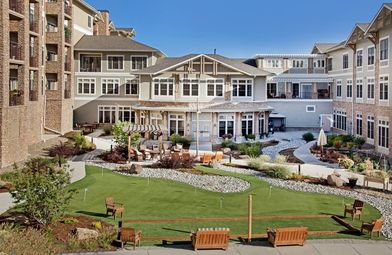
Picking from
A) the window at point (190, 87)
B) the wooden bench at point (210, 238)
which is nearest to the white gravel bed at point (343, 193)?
the wooden bench at point (210, 238)

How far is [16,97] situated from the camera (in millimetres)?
30391

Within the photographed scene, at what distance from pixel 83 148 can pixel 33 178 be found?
20.3m

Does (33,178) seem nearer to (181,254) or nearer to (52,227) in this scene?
(52,227)

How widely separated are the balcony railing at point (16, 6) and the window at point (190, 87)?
17.4m

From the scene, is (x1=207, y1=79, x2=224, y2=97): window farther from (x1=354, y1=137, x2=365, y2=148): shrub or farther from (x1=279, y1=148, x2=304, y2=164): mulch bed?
(x1=354, y1=137, x2=365, y2=148): shrub

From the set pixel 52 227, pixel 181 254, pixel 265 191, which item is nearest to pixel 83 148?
pixel 265 191

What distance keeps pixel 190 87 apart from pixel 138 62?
9373 mm

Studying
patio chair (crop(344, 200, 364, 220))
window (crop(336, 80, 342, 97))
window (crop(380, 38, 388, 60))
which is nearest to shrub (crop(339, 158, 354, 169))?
window (crop(380, 38, 388, 60))

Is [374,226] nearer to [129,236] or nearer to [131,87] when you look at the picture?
[129,236]

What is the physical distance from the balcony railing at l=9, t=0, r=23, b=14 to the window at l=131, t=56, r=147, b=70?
21095 mm

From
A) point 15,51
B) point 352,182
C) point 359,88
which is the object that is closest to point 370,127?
point 359,88

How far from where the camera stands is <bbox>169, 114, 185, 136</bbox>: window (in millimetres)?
43131

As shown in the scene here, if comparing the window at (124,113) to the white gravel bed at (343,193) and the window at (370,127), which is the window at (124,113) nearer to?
the window at (370,127)

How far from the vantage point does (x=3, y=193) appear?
21.2 metres
